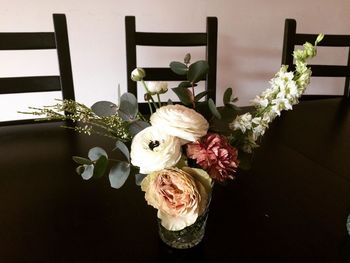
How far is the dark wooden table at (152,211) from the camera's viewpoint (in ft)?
2.10

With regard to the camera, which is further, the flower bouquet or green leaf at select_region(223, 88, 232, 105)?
green leaf at select_region(223, 88, 232, 105)

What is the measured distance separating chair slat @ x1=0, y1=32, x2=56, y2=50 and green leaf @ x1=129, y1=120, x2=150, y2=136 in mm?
914

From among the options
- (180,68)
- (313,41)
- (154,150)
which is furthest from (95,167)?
(313,41)

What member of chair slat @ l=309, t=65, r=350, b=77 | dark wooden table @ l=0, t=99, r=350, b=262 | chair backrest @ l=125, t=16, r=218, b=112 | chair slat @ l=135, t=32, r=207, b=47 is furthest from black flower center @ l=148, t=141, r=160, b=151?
chair slat @ l=309, t=65, r=350, b=77

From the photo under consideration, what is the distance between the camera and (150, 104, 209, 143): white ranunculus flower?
1.55 ft

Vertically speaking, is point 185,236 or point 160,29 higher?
point 160,29

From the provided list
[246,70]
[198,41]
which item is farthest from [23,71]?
[246,70]

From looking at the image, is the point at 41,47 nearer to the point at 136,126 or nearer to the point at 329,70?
the point at 136,126

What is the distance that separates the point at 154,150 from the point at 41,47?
1.00 m

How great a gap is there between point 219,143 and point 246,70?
1.89 meters

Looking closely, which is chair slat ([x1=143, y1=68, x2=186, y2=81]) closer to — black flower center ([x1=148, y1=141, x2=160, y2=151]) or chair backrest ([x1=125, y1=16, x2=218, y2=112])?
chair backrest ([x1=125, y1=16, x2=218, y2=112])

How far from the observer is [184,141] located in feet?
1.62

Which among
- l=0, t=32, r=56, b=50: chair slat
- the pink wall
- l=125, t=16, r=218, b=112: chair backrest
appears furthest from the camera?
the pink wall

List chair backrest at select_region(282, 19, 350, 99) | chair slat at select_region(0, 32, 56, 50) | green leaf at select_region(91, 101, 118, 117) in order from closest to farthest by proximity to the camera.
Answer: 1. green leaf at select_region(91, 101, 118, 117)
2. chair slat at select_region(0, 32, 56, 50)
3. chair backrest at select_region(282, 19, 350, 99)
